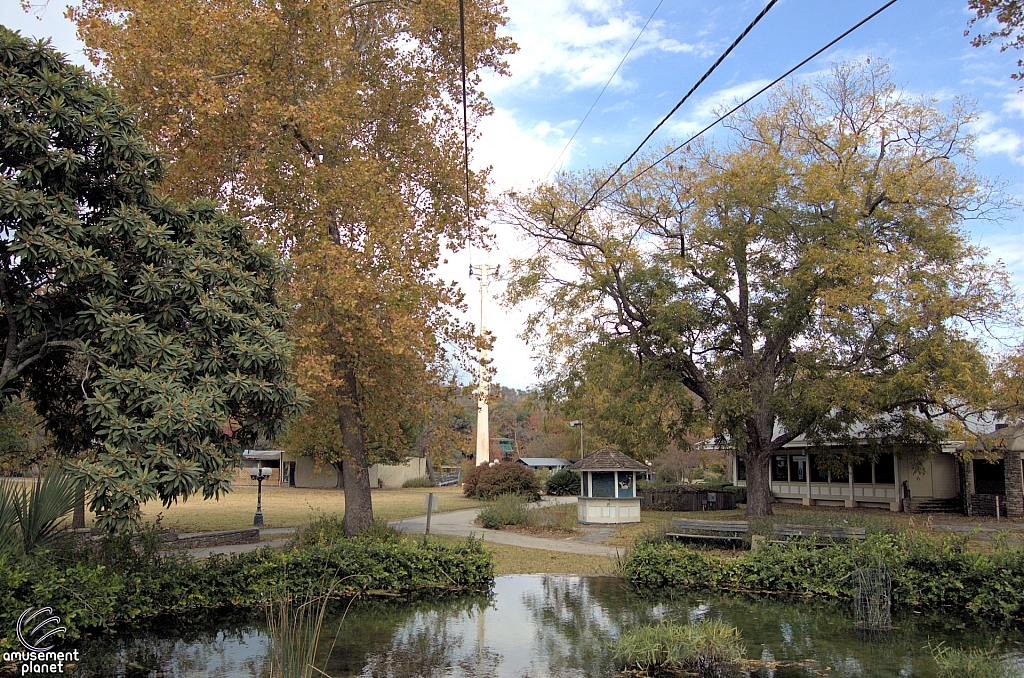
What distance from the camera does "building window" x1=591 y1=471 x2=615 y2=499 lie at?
957 inches

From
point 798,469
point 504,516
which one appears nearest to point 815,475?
point 798,469

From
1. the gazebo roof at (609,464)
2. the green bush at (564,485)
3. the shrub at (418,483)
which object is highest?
the gazebo roof at (609,464)

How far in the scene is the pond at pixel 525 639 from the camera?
7.90 m

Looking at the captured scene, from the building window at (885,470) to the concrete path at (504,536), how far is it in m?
14.6

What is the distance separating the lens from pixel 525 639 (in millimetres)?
9305

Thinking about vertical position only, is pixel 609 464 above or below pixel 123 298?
below

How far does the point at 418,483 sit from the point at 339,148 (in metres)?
48.9

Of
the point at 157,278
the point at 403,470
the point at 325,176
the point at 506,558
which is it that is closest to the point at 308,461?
the point at 403,470

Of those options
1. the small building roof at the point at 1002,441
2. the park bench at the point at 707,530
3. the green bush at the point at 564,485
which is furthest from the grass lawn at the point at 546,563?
the green bush at the point at 564,485

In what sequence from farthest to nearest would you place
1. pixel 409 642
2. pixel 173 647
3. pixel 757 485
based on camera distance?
pixel 757 485
pixel 409 642
pixel 173 647

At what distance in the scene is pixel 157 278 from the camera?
28.6 feet

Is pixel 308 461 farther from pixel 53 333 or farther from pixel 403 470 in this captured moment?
pixel 53 333

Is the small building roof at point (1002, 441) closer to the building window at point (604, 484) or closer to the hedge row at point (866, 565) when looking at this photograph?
the building window at point (604, 484)

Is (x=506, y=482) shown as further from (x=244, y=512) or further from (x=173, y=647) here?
(x=173, y=647)
